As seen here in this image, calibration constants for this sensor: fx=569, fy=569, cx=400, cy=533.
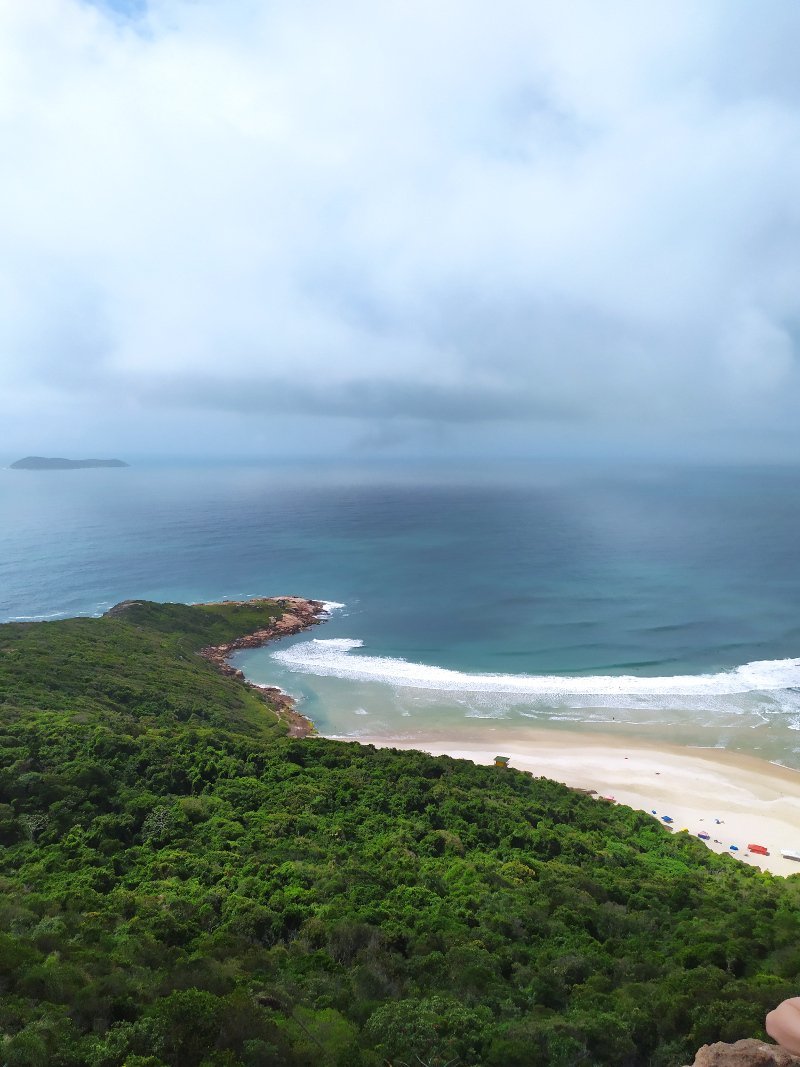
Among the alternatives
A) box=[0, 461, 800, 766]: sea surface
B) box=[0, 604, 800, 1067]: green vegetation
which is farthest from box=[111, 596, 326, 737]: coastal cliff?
box=[0, 604, 800, 1067]: green vegetation

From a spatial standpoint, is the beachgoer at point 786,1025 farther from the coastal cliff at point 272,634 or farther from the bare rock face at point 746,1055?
the coastal cliff at point 272,634

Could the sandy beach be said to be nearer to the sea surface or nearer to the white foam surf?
the sea surface

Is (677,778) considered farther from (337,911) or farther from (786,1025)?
(337,911)

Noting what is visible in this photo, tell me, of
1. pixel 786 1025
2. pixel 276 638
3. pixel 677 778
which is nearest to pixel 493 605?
pixel 276 638

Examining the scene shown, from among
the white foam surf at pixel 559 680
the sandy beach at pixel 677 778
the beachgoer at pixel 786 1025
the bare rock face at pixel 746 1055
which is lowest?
the sandy beach at pixel 677 778

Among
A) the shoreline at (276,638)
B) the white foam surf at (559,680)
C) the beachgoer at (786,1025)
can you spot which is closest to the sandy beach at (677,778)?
the shoreline at (276,638)

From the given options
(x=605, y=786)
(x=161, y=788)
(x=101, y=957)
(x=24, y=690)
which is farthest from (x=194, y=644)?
(x=101, y=957)
